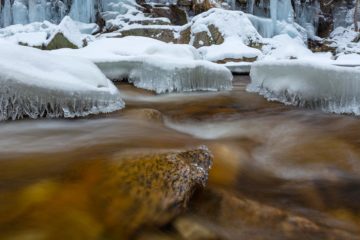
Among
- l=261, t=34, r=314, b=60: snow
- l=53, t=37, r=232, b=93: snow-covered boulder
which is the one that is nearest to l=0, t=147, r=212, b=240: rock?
l=53, t=37, r=232, b=93: snow-covered boulder

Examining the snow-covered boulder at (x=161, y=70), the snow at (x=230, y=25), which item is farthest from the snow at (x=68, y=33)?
the snow-covered boulder at (x=161, y=70)

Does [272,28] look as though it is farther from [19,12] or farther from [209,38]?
[19,12]

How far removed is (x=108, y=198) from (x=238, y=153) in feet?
4.50

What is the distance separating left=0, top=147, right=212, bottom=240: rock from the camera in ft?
5.30

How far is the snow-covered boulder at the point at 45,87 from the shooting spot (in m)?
3.32

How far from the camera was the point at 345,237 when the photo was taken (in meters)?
1.75

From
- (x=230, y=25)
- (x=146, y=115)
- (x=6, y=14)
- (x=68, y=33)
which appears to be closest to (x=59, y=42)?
(x=68, y=33)

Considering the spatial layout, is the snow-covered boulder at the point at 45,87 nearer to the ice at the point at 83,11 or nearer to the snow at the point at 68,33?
the snow at the point at 68,33

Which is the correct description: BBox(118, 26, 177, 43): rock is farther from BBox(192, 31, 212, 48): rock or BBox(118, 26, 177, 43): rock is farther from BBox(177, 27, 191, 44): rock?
BBox(192, 31, 212, 48): rock

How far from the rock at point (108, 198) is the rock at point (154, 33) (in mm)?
12528

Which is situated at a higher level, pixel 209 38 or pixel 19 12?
pixel 19 12

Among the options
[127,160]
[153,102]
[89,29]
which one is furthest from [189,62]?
[89,29]

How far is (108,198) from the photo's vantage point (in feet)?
5.90

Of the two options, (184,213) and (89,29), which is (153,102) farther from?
(89,29)
